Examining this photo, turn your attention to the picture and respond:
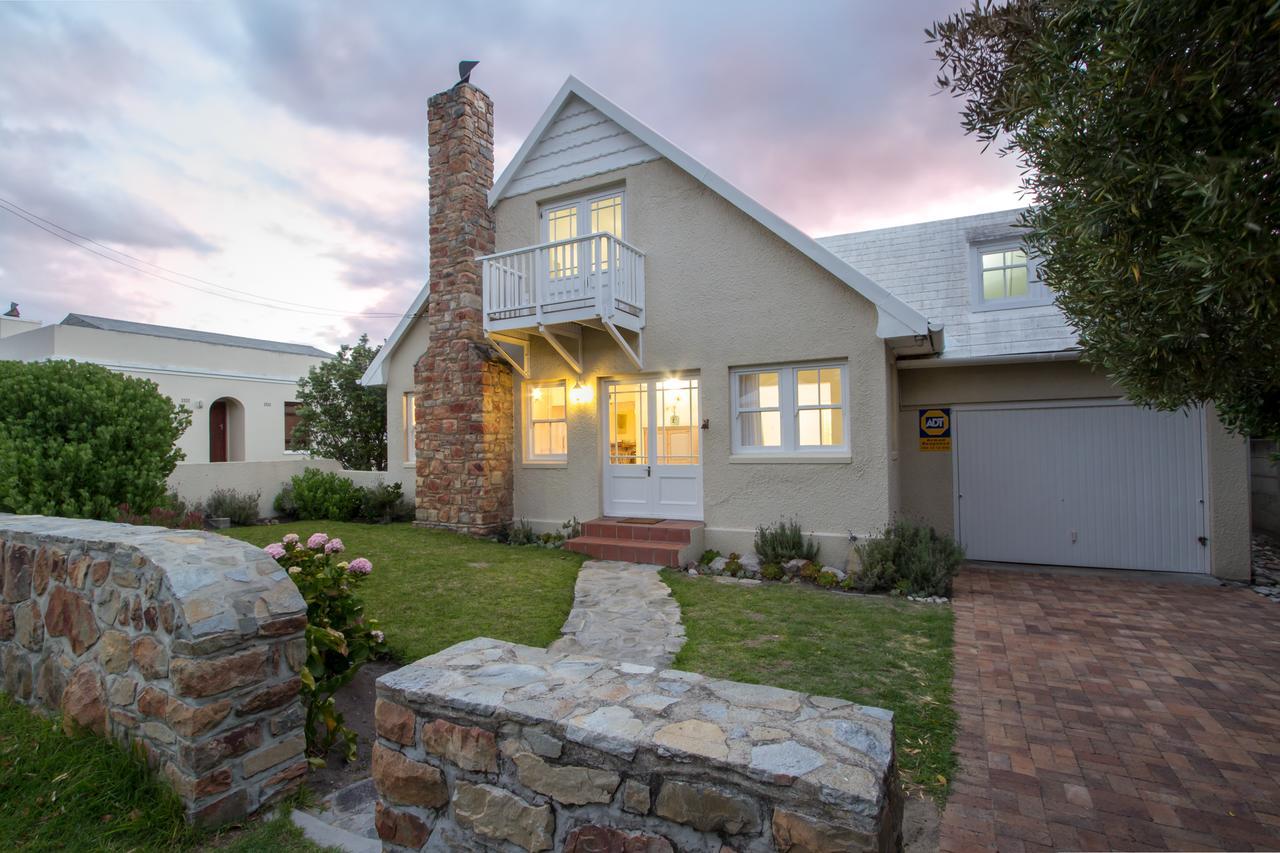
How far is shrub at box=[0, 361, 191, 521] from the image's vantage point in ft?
19.5

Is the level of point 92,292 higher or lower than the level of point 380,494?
higher

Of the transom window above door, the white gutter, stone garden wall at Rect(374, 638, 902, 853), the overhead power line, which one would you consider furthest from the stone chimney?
the overhead power line

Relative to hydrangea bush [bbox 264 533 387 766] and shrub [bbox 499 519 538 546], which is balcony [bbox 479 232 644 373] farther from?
hydrangea bush [bbox 264 533 387 766]

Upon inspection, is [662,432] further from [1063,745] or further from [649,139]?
[1063,745]

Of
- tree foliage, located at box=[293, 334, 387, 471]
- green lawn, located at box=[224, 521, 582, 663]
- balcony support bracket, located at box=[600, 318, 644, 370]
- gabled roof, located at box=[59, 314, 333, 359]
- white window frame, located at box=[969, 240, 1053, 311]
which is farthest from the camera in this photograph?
gabled roof, located at box=[59, 314, 333, 359]

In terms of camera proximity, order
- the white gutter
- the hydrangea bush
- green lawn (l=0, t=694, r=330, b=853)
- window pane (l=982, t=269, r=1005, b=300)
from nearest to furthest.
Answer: green lawn (l=0, t=694, r=330, b=853) → the hydrangea bush → the white gutter → window pane (l=982, t=269, r=1005, b=300)

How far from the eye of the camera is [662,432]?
8906mm

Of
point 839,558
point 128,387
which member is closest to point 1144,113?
point 839,558

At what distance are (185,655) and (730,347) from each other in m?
6.91

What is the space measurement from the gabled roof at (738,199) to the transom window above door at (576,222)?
3.10 ft

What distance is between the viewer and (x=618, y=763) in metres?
1.76

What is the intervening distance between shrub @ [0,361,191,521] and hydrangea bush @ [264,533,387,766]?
4209 millimetres

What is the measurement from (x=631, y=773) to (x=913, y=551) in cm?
606

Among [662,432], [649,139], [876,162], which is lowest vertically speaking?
[662,432]
